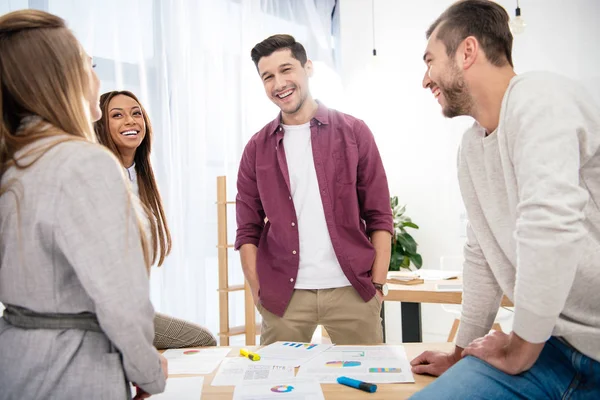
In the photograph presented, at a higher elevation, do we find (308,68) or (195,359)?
(308,68)

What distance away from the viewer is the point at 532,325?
3.26 ft

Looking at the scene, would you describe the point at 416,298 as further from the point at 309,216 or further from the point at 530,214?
the point at 530,214

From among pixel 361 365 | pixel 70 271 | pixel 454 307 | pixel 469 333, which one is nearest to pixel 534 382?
pixel 469 333

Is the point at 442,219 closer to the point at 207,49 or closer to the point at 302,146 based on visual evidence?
→ the point at 207,49

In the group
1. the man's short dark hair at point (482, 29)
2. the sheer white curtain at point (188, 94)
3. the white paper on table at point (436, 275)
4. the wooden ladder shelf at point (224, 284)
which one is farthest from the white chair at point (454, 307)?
the man's short dark hair at point (482, 29)

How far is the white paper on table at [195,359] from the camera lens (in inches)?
56.6

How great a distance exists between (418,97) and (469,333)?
386cm

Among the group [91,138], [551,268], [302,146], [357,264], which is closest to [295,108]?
[302,146]

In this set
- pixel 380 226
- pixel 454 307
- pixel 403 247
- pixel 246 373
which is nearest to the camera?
pixel 246 373

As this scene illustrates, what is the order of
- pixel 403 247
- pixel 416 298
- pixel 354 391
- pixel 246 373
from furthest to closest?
pixel 403 247, pixel 416 298, pixel 246 373, pixel 354 391

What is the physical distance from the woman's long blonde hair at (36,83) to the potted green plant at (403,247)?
3.96 m

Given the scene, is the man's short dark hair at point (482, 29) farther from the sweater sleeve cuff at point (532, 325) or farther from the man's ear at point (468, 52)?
the sweater sleeve cuff at point (532, 325)

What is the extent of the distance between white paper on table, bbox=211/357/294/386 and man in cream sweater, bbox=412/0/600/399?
43cm

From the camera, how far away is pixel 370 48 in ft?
17.4
